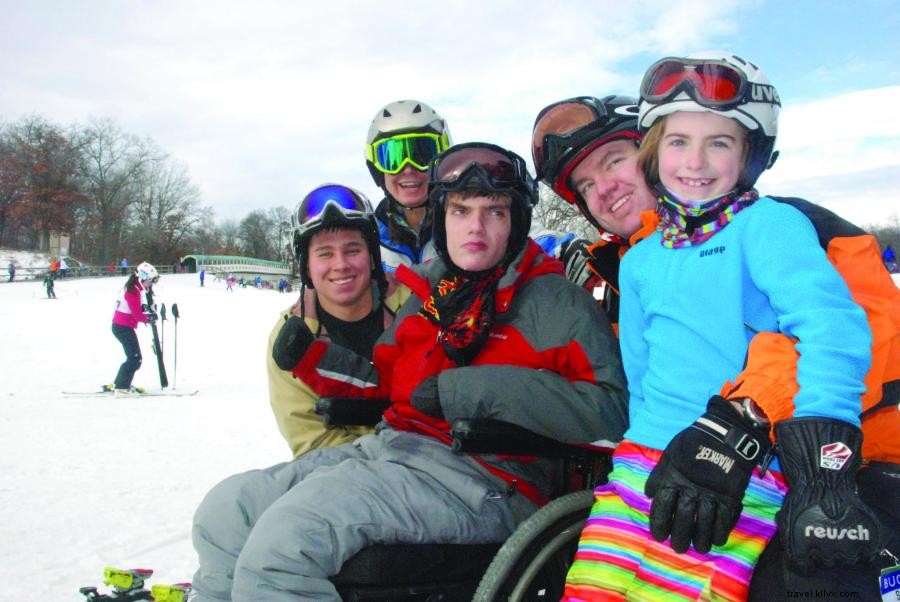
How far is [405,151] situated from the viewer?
421 centimetres

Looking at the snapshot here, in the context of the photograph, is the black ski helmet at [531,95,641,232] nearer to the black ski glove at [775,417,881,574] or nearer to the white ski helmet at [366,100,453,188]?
the white ski helmet at [366,100,453,188]

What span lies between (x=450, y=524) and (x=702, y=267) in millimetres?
1033

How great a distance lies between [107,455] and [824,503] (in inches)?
290

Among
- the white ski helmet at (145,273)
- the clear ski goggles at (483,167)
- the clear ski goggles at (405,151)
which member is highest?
the clear ski goggles at (405,151)

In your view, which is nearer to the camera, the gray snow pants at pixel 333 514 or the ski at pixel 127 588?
the gray snow pants at pixel 333 514

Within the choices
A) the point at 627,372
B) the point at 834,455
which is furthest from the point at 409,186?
the point at 834,455

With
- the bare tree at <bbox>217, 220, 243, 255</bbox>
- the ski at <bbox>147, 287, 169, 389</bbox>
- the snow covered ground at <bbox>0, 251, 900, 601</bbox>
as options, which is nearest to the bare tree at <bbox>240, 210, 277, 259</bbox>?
the bare tree at <bbox>217, 220, 243, 255</bbox>

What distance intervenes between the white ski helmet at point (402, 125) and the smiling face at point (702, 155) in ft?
7.56

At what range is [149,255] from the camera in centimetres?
6581

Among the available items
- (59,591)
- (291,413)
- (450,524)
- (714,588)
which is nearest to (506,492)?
(450,524)

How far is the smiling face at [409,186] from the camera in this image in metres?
4.10

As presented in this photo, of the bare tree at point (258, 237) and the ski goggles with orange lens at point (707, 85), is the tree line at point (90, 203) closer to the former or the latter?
the bare tree at point (258, 237)

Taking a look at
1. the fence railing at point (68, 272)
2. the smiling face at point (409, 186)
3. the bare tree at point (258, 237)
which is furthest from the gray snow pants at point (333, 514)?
the bare tree at point (258, 237)

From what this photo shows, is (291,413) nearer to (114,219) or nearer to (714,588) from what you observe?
(714,588)
